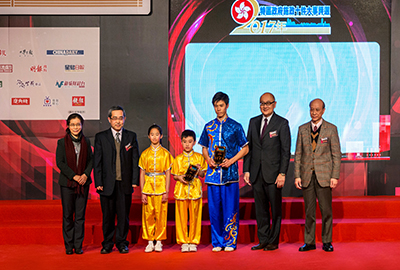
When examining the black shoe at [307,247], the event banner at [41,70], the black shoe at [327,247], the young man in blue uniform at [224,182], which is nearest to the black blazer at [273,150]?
the young man in blue uniform at [224,182]

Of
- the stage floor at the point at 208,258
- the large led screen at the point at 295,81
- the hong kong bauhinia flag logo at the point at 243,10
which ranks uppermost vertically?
the hong kong bauhinia flag logo at the point at 243,10

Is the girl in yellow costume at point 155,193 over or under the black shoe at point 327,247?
over

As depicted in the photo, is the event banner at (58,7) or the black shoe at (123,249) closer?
the black shoe at (123,249)

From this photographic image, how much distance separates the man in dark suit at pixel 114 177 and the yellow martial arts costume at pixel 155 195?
0.45 feet

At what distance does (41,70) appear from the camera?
5.25 metres

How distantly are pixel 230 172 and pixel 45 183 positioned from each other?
299cm

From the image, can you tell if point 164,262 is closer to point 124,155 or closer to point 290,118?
point 124,155

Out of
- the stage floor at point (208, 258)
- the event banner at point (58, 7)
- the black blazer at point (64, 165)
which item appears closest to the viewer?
the stage floor at point (208, 258)

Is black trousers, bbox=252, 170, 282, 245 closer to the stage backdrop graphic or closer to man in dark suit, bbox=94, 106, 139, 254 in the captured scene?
man in dark suit, bbox=94, 106, 139, 254

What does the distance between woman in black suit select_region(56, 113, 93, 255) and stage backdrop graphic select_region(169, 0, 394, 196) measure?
1.76 m

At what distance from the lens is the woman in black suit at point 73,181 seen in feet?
12.1

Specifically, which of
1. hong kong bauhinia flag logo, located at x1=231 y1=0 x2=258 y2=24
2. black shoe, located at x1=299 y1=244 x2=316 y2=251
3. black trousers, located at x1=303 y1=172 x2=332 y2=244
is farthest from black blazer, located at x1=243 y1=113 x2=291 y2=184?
hong kong bauhinia flag logo, located at x1=231 y1=0 x2=258 y2=24

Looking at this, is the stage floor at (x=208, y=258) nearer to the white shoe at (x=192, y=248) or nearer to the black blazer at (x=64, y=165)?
the white shoe at (x=192, y=248)

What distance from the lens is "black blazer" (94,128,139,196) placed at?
3701 mm
